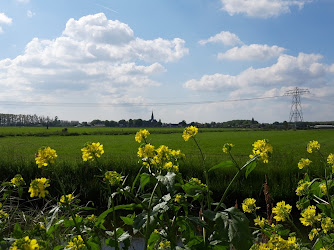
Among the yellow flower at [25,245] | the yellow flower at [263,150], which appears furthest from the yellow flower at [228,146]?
the yellow flower at [25,245]

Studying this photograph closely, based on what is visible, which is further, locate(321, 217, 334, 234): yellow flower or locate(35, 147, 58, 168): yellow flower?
locate(321, 217, 334, 234): yellow flower

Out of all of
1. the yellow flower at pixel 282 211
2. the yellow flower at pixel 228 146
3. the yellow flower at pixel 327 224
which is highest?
the yellow flower at pixel 228 146

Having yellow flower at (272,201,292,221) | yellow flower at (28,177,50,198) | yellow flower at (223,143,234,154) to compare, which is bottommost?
yellow flower at (272,201,292,221)

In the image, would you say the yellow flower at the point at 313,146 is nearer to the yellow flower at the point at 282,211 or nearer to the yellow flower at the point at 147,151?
the yellow flower at the point at 282,211

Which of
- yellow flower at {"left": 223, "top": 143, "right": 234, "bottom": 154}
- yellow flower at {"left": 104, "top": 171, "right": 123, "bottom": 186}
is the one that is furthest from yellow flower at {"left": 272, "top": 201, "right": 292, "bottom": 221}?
yellow flower at {"left": 104, "top": 171, "right": 123, "bottom": 186}

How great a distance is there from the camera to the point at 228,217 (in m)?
1.49

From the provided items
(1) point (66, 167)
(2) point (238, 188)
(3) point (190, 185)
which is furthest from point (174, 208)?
(1) point (66, 167)

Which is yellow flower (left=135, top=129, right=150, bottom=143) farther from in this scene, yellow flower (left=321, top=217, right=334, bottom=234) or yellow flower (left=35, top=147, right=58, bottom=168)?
yellow flower (left=321, top=217, right=334, bottom=234)

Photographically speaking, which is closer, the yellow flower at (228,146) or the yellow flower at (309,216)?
the yellow flower at (228,146)

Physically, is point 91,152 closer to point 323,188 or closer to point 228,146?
point 228,146

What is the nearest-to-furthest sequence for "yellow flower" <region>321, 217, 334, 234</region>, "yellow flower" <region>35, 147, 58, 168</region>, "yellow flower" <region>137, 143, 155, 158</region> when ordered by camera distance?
"yellow flower" <region>35, 147, 58, 168</region>
"yellow flower" <region>137, 143, 155, 158</region>
"yellow flower" <region>321, 217, 334, 234</region>

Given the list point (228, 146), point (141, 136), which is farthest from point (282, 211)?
point (141, 136)

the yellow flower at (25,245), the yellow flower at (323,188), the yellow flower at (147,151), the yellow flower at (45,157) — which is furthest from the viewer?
the yellow flower at (323,188)

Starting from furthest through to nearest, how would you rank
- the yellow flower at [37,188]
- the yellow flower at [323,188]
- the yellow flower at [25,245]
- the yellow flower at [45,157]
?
the yellow flower at [323,188] → the yellow flower at [45,157] → the yellow flower at [37,188] → the yellow flower at [25,245]
